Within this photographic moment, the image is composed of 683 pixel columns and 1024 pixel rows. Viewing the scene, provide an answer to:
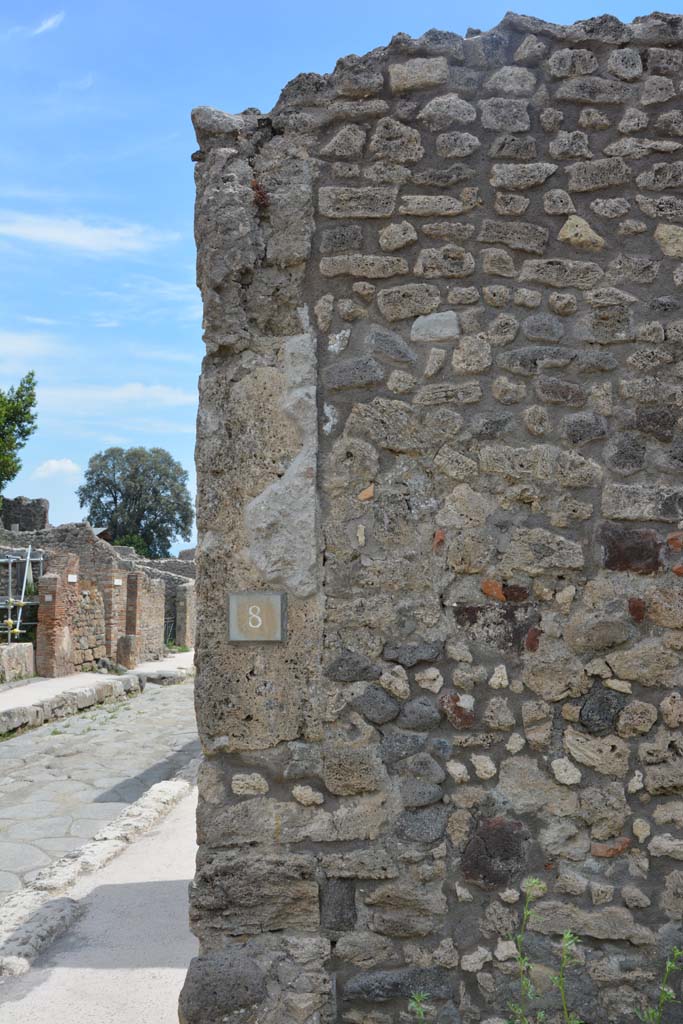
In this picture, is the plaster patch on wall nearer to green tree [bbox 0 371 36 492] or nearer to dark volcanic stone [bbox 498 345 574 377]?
dark volcanic stone [bbox 498 345 574 377]

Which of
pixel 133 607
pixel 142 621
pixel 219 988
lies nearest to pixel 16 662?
pixel 133 607

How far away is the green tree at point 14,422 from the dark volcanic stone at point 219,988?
73.0ft

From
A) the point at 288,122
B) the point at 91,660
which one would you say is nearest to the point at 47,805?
the point at 288,122

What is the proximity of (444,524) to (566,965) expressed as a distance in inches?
54.1

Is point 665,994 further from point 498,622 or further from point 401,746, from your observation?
point 498,622

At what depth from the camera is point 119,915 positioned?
4230 mm

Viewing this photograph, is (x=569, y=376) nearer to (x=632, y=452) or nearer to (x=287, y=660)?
(x=632, y=452)

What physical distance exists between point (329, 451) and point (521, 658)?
2.92ft

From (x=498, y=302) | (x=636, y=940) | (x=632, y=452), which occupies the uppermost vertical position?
(x=498, y=302)

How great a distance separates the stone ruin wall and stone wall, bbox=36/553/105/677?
1295 centimetres

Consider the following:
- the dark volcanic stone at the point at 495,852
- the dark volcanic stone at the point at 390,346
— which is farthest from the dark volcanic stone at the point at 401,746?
the dark volcanic stone at the point at 390,346

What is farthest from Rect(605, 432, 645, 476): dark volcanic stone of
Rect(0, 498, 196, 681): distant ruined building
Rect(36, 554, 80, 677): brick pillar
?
Rect(36, 554, 80, 677): brick pillar

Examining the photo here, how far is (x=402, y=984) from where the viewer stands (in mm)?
2674

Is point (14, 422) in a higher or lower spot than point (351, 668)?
higher
